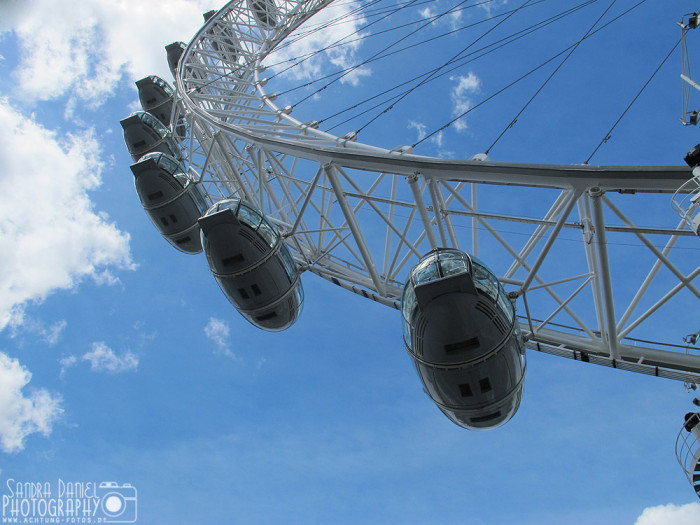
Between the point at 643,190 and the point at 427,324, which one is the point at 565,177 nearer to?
the point at 643,190

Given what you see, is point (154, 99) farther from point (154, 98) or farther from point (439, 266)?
point (439, 266)

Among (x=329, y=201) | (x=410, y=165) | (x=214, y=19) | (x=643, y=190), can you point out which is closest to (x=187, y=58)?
(x=214, y=19)

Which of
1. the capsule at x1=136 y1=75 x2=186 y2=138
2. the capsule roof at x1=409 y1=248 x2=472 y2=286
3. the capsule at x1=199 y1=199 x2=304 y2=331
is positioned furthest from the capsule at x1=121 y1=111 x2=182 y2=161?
the capsule roof at x1=409 y1=248 x2=472 y2=286

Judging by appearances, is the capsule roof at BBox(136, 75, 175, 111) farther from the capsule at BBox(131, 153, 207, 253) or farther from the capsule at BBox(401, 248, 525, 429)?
the capsule at BBox(401, 248, 525, 429)

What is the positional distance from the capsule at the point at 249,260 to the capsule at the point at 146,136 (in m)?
11.7

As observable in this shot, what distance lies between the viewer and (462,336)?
9125 millimetres

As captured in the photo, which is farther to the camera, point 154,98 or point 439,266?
point 154,98

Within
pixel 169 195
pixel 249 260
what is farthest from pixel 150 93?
pixel 249 260

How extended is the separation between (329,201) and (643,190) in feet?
30.5

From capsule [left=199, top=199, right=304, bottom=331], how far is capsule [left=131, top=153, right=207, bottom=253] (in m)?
6.08

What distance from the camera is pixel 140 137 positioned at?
24.5 metres

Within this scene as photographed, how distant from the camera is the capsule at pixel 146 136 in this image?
79.7 ft

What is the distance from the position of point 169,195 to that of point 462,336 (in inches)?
508

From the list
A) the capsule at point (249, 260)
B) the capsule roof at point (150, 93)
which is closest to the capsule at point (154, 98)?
the capsule roof at point (150, 93)
